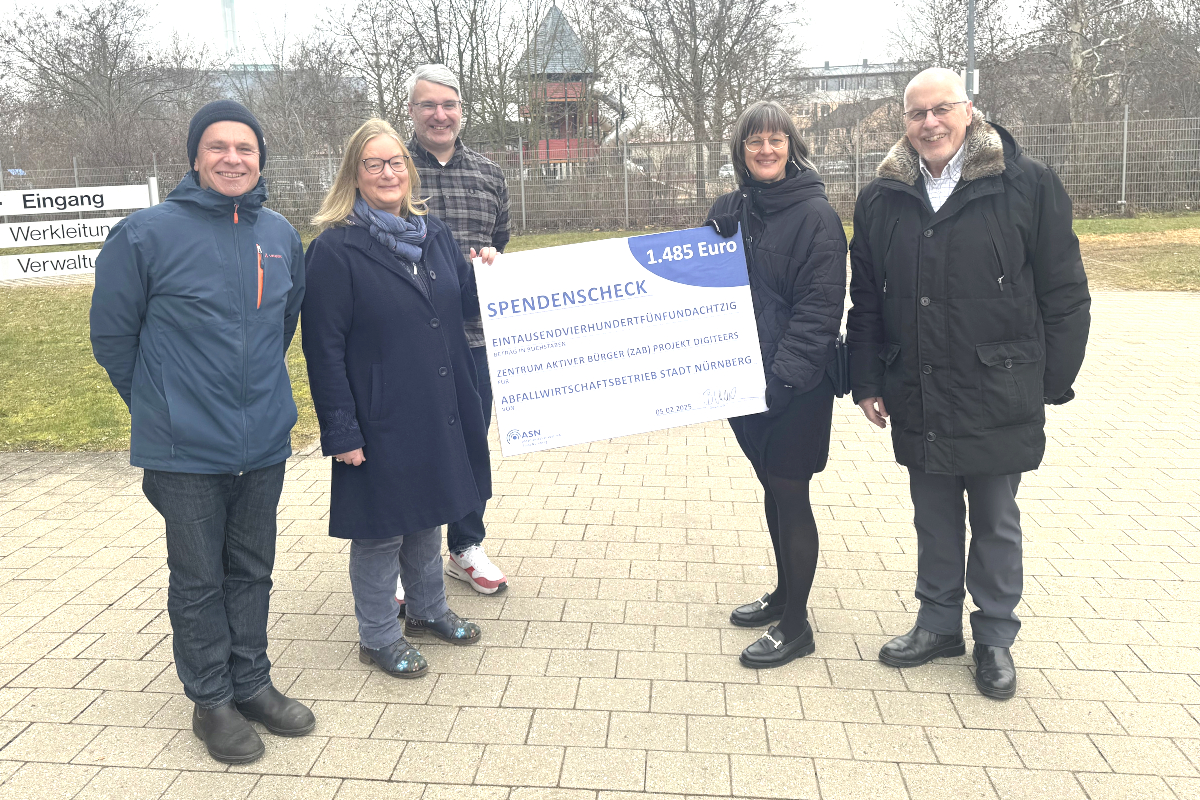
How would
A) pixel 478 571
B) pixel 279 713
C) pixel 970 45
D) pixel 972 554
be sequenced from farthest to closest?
pixel 970 45
pixel 478 571
pixel 972 554
pixel 279 713

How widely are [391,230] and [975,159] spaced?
2060 mm

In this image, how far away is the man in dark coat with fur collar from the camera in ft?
10.9

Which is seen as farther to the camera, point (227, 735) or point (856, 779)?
point (227, 735)

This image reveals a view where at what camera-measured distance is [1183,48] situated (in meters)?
28.5

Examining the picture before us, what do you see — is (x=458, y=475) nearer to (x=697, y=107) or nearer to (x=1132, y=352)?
(x=1132, y=352)

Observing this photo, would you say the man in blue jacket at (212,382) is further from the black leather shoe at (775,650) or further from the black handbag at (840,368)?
the black handbag at (840,368)

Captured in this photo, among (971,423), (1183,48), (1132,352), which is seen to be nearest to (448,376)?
(971,423)

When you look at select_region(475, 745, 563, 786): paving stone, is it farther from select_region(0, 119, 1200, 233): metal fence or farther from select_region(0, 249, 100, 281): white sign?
select_region(0, 119, 1200, 233): metal fence

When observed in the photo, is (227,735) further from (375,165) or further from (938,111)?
(938,111)

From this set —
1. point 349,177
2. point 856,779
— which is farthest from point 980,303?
point 349,177

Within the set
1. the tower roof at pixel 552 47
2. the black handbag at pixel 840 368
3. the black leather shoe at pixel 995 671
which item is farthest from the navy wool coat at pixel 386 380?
the tower roof at pixel 552 47

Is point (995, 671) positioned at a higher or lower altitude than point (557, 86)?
lower

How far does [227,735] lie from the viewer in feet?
10.3

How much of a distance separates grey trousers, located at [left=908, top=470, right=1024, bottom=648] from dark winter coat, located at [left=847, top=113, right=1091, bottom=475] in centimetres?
16
